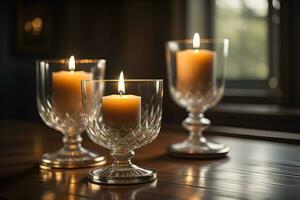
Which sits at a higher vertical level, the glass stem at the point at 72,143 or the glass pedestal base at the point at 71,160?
the glass stem at the point at 72,143

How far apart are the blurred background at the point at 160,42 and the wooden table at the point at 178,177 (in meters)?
1.15

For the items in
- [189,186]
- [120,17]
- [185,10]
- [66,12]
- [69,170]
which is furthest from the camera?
[66,12]

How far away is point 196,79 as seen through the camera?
1089mm

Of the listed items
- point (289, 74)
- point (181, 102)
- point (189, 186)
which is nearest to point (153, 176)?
point (189, 186)

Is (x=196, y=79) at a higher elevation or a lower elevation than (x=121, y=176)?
higher

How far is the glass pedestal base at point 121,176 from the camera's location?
0.80 metres

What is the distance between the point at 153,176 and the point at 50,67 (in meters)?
0.33

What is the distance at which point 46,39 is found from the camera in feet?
11.1

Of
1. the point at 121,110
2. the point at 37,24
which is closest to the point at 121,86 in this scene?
the point at 121,110

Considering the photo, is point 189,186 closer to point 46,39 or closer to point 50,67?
point 50,67

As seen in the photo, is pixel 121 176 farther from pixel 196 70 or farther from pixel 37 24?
pixel 37 24

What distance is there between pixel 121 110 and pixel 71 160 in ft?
0.70

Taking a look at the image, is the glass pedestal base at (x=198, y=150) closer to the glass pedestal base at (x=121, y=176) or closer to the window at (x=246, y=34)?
the glass pedestal base at (x=121, y=176)

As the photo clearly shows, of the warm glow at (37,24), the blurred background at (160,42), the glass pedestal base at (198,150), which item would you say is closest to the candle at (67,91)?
the glass pedestal base at (198,150)
